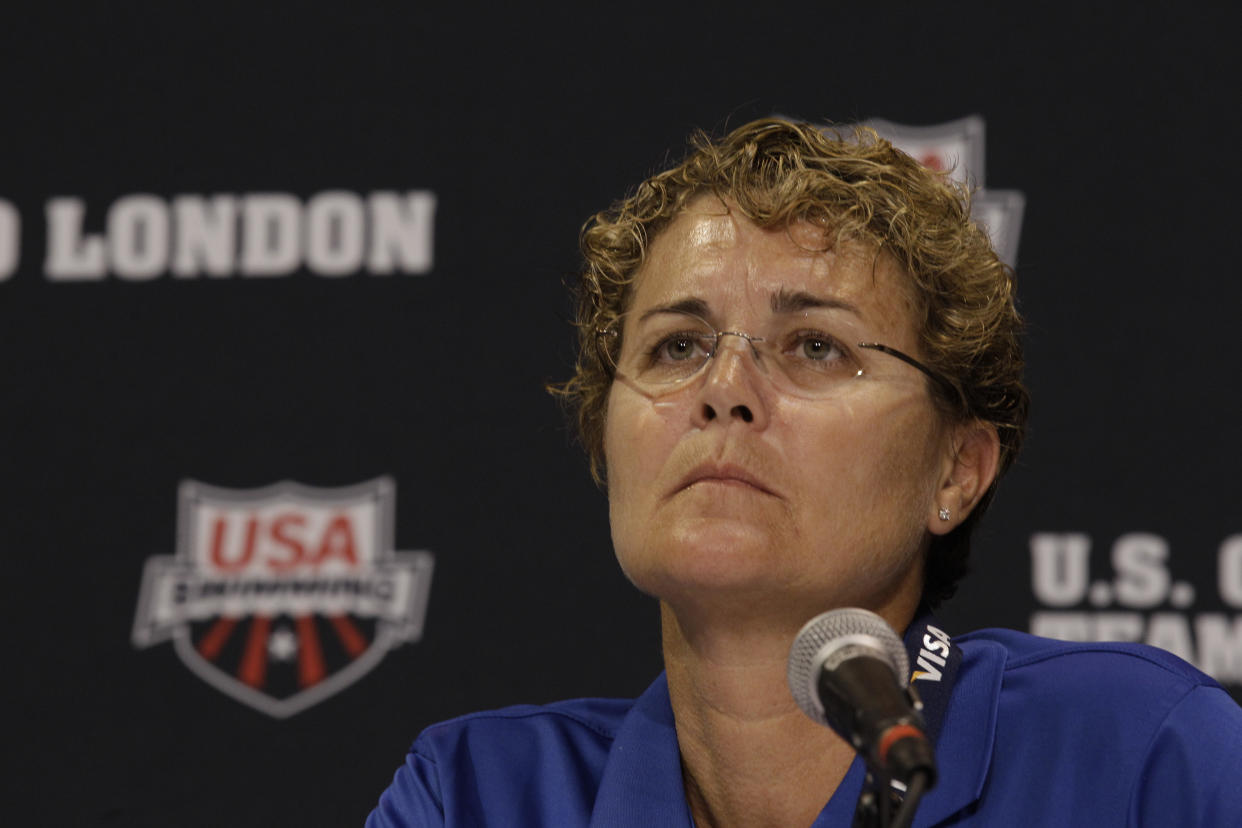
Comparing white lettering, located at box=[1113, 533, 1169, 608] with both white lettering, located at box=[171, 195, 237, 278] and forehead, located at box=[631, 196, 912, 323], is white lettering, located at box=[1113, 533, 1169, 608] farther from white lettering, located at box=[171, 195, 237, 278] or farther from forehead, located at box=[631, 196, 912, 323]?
white lettering, located at box=[171, 195, 237, 278]

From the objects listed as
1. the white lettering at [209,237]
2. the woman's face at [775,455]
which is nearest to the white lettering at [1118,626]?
the woman's face at [775,455]

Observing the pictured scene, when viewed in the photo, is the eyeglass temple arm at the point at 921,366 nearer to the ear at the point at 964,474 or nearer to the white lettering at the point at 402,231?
the ear at the point at 964,474

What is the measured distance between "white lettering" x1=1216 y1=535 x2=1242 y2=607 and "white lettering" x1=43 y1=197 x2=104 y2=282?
2.04 m

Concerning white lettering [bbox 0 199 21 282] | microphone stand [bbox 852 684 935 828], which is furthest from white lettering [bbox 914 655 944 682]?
white lettering [bbox 0 199 21 282]

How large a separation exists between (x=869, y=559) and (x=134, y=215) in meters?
1.74

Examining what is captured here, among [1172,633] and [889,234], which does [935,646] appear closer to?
[889,234]

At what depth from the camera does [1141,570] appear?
252cm

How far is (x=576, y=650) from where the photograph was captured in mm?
2639

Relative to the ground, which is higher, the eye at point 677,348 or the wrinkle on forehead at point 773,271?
the wrinkle on forehead at point 773,271

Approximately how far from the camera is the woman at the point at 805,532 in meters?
1.51

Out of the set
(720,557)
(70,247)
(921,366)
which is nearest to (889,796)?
(720,557)

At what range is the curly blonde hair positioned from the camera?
1.68 meters

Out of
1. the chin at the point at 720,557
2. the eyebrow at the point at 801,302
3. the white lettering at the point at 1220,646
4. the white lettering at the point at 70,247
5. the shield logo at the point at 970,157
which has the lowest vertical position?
the white lettering at the point at 1220,646

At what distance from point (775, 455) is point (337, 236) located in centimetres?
143
